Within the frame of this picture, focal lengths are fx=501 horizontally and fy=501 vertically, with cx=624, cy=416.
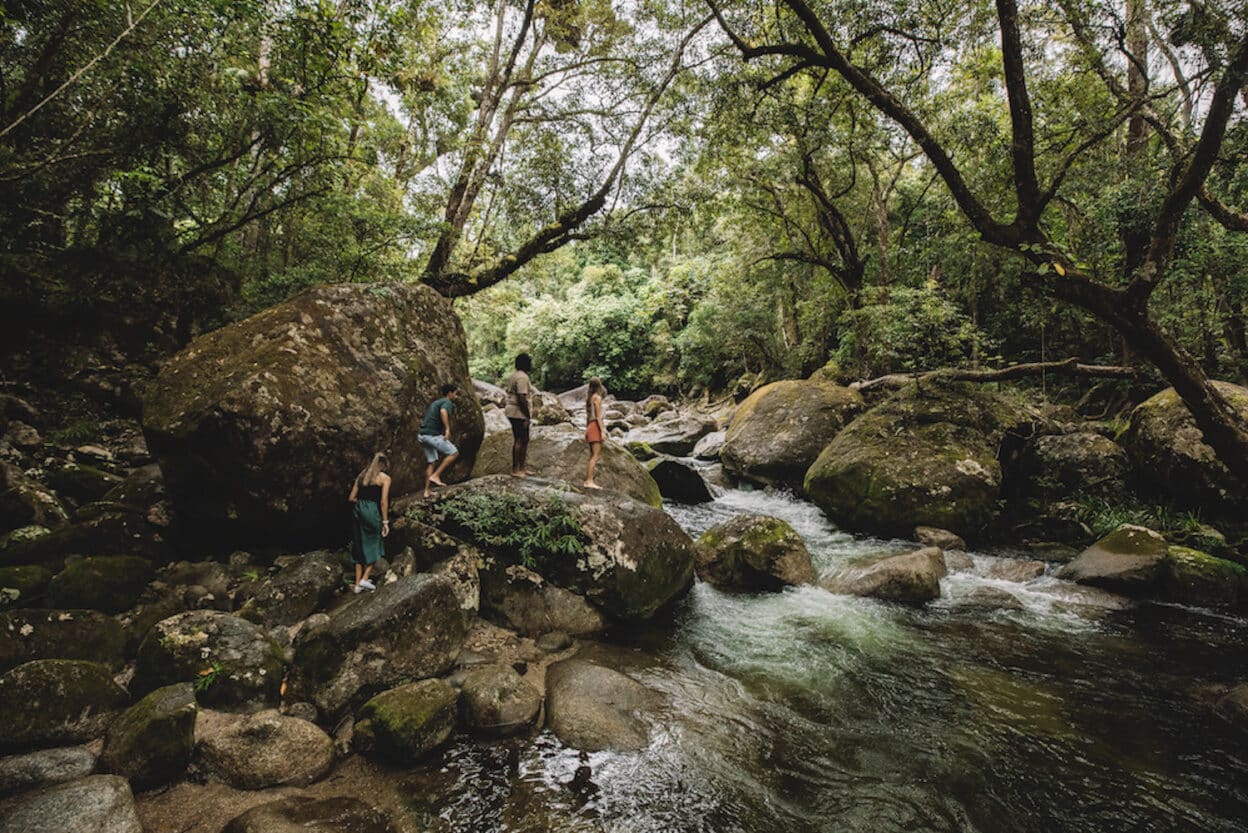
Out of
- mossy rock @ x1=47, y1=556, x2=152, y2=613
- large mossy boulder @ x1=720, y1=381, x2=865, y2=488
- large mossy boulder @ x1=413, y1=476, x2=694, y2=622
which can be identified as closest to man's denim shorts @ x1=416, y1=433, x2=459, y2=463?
large mossy boulder @ x1=413, y1=476, x2=694, y2=622

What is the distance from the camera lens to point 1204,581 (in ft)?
22.8

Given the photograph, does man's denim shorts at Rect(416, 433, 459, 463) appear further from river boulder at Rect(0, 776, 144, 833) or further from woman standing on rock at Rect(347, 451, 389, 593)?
river boulder at Rect(0, 776, 144, 833)

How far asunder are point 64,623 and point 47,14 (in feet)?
24.0

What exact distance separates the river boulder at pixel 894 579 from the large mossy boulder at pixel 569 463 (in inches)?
145

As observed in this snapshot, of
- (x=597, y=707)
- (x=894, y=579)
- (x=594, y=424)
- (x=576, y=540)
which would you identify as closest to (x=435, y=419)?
(x=594, y=424)

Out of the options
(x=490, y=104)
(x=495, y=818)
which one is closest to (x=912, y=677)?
(x=495, y=818)

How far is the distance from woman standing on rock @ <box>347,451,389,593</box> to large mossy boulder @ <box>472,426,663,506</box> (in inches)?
130

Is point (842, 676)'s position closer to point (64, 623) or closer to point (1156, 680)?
point (1156, 680)

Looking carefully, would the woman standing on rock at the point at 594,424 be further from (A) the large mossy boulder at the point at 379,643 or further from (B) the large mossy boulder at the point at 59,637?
(B) the large mossy boulder at the point at 59,637

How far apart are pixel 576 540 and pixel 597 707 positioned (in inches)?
80.4

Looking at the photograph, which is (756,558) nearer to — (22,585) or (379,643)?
(379,643)

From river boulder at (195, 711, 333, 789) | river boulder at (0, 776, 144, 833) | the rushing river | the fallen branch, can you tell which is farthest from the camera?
the fallen branch

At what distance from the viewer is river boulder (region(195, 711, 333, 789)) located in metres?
Answer: 3.38

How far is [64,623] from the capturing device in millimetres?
3910
